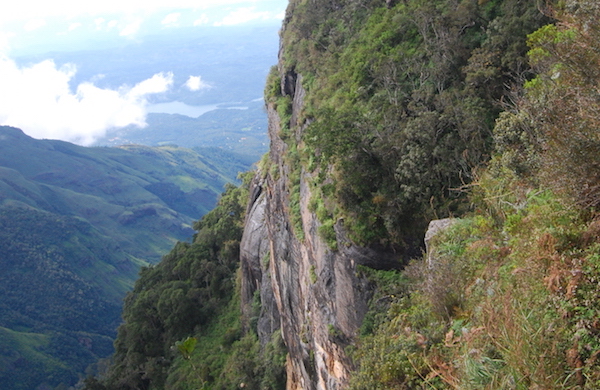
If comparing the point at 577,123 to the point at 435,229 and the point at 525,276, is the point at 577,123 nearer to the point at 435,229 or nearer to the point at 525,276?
the point at 525,276

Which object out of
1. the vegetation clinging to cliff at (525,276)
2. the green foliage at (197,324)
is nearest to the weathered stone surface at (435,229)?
the vegetation clinging to cliff at (525,276)

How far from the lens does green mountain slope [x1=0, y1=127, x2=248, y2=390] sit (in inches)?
3356

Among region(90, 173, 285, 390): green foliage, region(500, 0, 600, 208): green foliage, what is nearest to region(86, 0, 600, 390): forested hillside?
region(500, 0, 600, 208): green foliage

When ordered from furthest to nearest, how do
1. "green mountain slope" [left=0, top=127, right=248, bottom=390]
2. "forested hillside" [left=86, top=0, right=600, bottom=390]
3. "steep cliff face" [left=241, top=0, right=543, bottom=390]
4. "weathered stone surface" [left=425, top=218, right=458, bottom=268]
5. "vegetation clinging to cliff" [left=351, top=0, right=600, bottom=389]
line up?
"green mountain slope" [left=0, top=127, right=248, bottom=390], "steep cliff face" [left=241, top=0, right=543, bottom=390], "weathered stone surface" [left=425, top=218, right=458, bottom=268], "forested hillside" [left=86, top=0, right=600, bottom=390], "vegetation clinging to cliff" [left=351, top=0, right=600, bottom=389]

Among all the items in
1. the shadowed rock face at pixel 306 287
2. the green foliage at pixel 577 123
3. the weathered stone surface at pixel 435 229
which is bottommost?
the shadowed rock face at pixel 306 287

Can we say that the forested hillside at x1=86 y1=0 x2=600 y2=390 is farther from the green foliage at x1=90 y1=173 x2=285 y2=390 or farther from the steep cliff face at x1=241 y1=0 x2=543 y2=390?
the green foliage at x1=90 y1=173 x2=285 y2=390

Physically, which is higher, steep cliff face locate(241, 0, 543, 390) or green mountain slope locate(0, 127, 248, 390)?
A: steep cliff face locate(241, 0, 543, 390)

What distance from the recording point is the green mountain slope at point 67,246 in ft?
280

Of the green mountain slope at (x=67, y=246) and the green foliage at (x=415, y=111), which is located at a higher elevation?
the green foliage at (x=415, y=111)

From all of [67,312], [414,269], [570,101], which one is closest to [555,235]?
[570,101]

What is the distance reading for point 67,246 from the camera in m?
120

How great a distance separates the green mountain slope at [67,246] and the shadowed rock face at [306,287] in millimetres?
68147

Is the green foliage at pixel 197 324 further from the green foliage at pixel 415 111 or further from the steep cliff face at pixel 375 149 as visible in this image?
the green foliage at pixel 415 111

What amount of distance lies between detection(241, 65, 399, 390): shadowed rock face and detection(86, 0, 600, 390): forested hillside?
77 millimetres
